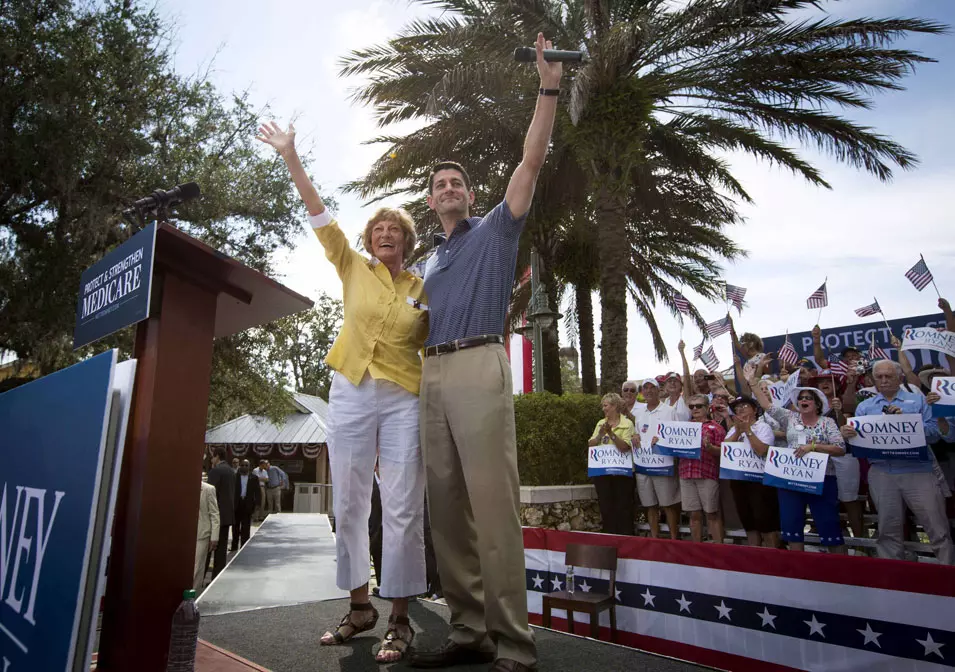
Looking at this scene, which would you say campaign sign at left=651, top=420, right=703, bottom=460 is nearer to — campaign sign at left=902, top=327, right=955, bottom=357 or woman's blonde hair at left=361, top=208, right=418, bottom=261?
campaign sign at left=902, top=327, right=955, bottom=357

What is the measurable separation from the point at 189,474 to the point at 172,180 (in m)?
11.5

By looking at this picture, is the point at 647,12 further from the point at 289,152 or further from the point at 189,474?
the point at 189,474

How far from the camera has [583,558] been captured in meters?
5.54

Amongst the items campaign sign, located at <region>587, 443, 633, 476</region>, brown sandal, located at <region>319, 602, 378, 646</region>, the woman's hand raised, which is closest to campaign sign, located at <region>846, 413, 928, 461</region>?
campaign sign, located at <region>587, 443, 633, 476</region>

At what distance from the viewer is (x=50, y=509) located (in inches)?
76.3

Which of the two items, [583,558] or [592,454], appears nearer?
[583,558]

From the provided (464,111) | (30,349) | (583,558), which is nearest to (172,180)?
(30,349)

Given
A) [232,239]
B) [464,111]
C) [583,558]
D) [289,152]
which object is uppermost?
[464,111]

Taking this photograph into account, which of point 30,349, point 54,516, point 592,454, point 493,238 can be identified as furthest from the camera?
point 30,349

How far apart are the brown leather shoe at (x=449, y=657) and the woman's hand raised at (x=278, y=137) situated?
7.18ft

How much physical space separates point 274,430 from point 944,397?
26557 millimetres

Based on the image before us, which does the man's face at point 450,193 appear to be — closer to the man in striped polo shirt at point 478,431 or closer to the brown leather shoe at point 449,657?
the man in striped polo shirt at point 478,431

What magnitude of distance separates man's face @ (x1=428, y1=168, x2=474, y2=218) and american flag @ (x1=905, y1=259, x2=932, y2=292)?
6.68m

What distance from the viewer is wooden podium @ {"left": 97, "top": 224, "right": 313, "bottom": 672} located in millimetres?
1954
